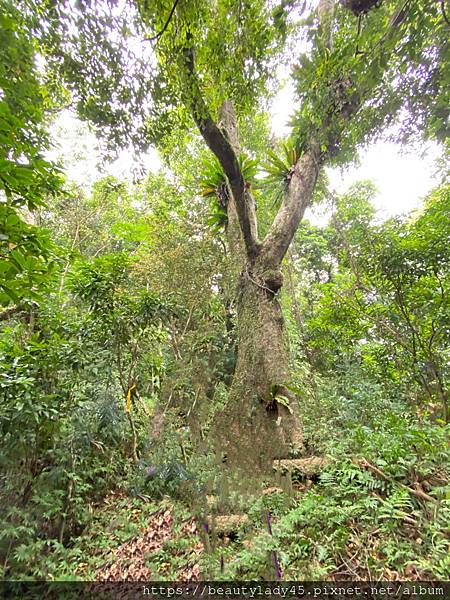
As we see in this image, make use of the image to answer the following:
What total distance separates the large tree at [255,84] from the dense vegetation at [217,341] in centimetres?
3

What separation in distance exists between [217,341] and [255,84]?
3.46 metres

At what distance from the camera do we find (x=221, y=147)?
349 centimetres

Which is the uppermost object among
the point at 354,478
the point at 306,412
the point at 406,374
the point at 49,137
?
the point at 49,137

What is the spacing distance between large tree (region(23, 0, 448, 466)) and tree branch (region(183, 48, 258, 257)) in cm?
1

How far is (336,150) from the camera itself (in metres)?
4.59

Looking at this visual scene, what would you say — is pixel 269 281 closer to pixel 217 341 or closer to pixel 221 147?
pixel 217 341

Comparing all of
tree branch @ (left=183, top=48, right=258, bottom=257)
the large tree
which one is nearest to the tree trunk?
the large tree

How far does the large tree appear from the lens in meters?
2.18

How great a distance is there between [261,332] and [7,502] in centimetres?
291

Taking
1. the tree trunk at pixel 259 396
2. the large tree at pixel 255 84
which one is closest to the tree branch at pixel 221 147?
the large tree at pixel 255 84

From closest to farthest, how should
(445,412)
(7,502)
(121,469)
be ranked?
(7,502), (445,412), (121,469)

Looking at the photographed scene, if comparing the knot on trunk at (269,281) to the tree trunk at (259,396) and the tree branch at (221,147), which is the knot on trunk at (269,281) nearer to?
the tree trunk at (259,396)

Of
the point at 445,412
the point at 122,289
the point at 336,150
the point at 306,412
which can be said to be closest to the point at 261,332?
the point at 306,412

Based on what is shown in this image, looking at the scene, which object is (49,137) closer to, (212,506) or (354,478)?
(212,506)
